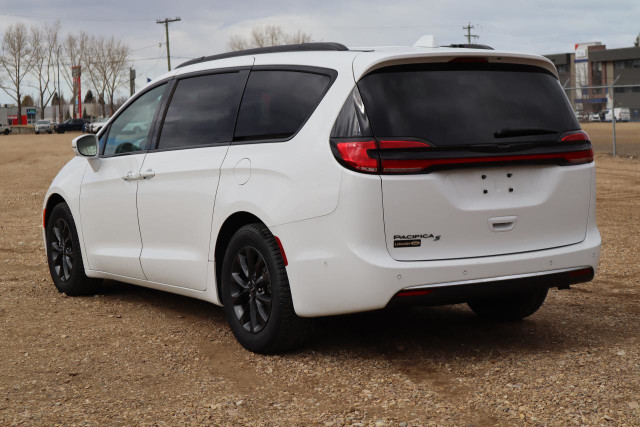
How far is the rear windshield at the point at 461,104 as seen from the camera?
4.83 m

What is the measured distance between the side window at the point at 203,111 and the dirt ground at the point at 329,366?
4.22 ft

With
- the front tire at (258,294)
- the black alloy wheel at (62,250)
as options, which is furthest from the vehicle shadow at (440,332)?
the black alloy wheel at (62,250)

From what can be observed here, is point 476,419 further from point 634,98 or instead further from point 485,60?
point 634,98

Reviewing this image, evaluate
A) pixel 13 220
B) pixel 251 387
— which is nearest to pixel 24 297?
pixel 251 387

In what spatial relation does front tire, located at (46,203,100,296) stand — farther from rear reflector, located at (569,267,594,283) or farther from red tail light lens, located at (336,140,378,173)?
rear reflector, located at (569,267,594,283)

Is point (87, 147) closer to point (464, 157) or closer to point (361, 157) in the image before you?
point (361, 157)

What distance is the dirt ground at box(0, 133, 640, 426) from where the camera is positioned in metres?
4.31

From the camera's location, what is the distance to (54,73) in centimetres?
12081

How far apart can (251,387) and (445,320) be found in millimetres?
2033

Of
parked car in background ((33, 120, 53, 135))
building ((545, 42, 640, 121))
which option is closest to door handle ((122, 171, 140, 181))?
parked car in background ((33, 120, 53, 135))

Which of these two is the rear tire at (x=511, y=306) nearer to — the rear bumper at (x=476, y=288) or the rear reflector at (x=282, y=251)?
the rear bumper at (x=476, y=288)

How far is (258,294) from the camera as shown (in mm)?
5352

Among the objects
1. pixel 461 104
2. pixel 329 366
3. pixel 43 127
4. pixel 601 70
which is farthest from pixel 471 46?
pixel 601 70

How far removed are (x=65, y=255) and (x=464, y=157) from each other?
4004 mm
